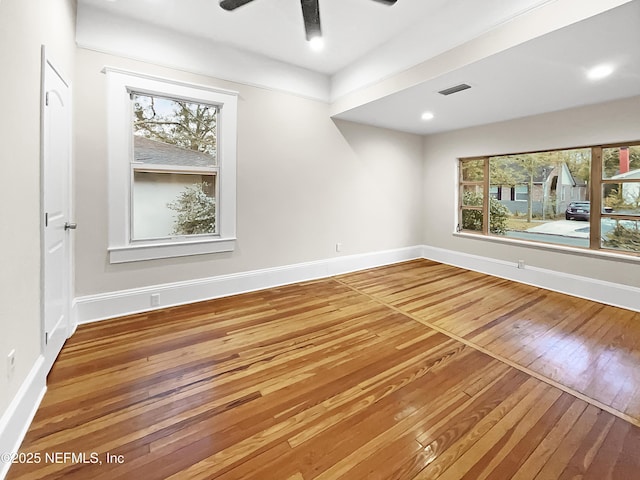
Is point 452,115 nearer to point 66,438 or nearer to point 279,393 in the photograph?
point 279,393

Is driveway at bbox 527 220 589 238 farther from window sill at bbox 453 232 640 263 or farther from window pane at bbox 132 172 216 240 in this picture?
window pane at bbox 132 172 216 240

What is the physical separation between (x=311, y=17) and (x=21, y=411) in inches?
121

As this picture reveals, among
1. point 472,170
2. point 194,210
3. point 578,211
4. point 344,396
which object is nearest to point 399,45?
point 472,170

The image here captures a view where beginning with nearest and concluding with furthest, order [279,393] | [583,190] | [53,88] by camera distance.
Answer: [279,393] → [53,88] → [583,190]

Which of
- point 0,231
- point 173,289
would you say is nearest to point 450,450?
point 0,231

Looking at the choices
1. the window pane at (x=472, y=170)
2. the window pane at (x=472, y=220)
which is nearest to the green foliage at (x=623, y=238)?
the window pane at (x=472, y=220)

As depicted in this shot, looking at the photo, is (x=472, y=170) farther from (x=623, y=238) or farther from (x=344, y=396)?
(x=344, y=396)

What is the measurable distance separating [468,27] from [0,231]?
358 centimetres

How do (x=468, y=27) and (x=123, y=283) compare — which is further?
(x=123, y=283)

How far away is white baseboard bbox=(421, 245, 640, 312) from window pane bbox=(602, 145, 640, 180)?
1.32m

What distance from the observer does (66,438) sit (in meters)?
1.50

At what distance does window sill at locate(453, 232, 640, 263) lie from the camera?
3459 mm

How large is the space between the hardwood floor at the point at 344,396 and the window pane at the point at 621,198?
1306 millimetres

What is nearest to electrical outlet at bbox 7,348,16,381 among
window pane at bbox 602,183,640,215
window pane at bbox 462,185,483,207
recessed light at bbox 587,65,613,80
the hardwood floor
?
the hardwood floor
